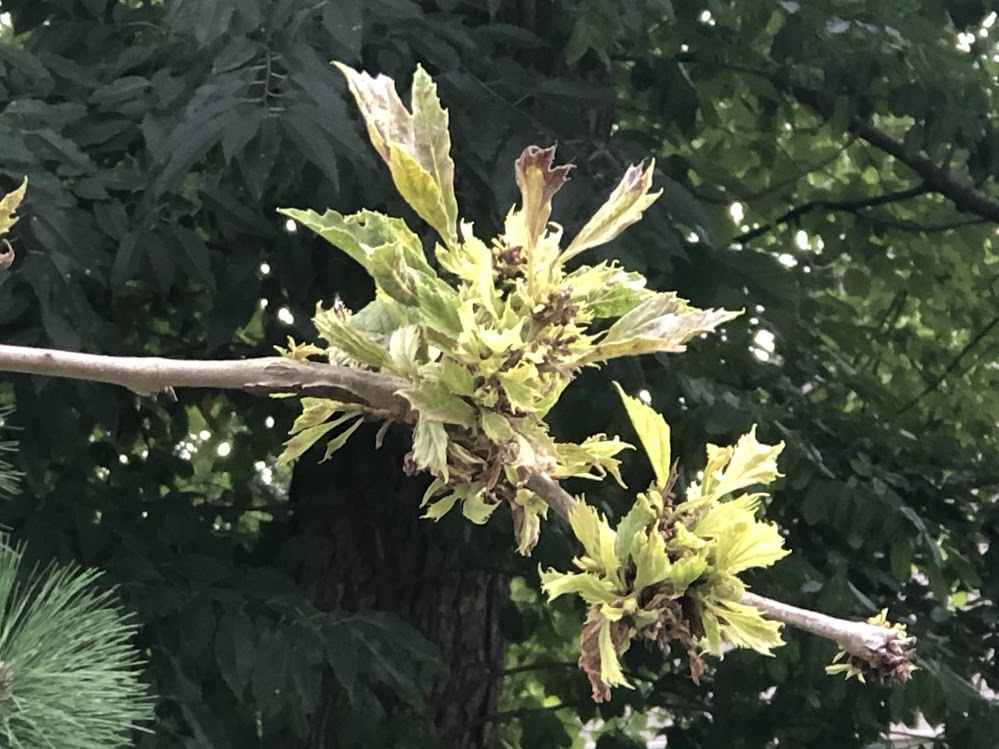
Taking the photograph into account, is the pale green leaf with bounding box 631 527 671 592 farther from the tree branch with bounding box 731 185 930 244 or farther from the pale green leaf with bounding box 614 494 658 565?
the tree branch with bounding box 731 185 930 244

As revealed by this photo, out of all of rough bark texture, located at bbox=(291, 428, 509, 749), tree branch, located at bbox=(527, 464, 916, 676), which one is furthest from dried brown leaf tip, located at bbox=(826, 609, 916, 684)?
rough bark texture, located at bbox=(291, 428, 509, 749)

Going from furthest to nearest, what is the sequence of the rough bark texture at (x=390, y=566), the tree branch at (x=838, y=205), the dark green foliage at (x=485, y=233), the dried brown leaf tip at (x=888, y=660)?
the tree branch at (x=838, y=205), the rough bark texture at (x=390, y=566), the dark green foliage at (x=485, y=233), the dried brown leaf tip at (x=888, y=660)

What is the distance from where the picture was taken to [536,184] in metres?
0.35

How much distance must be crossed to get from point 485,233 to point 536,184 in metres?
0.72

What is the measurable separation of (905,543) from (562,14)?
2.33 ft

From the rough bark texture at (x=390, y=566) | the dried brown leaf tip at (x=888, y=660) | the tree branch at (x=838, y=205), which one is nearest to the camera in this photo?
the dried brown leaf tip at (x=888, y=660)

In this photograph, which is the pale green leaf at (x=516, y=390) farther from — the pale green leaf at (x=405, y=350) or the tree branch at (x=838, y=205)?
the tree branch at (x=838, y=205)

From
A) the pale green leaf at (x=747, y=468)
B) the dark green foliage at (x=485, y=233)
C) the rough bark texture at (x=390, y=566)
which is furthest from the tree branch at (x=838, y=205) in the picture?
the pale green leaf at (x=747, y=468)

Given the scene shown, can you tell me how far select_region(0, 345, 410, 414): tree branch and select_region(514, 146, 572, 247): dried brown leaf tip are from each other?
0.07 metres

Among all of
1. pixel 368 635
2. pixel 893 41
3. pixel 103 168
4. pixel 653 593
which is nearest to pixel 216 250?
pixel 103 168

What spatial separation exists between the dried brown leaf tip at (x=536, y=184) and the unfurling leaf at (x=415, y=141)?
31 millimetres

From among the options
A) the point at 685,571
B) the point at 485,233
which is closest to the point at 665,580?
the point at 685,571

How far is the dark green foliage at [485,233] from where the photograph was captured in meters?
0.94

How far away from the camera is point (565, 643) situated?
68.6 inches
